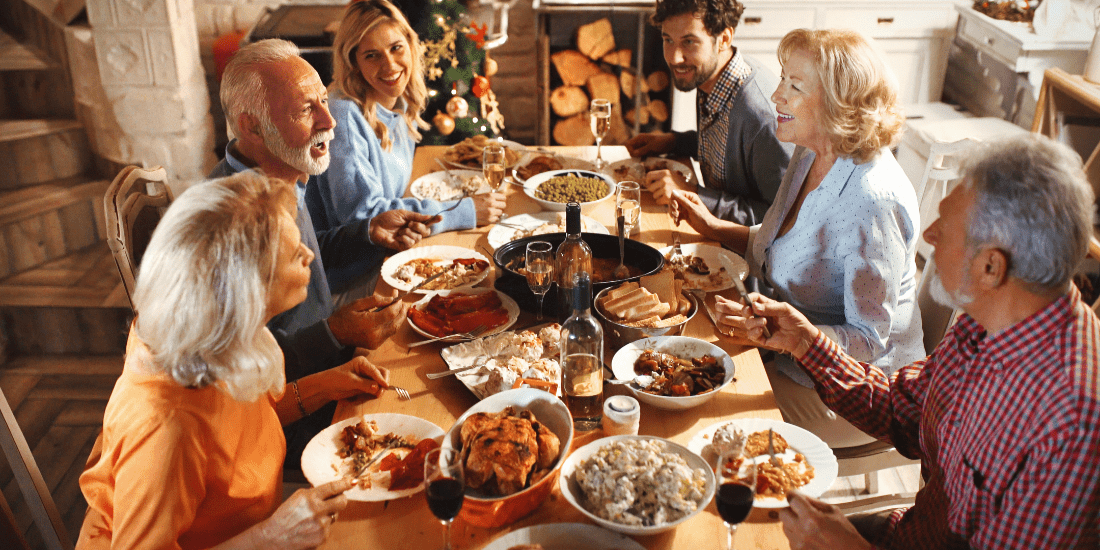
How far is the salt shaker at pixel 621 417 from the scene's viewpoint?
4.58 feet

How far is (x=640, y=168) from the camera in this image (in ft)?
9.71

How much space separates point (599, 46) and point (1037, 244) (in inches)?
155

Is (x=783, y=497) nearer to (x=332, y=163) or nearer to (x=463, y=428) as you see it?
(x=463, y=428)

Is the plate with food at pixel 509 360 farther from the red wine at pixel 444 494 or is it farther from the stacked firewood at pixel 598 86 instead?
the stacked firewood at pixel 598 86

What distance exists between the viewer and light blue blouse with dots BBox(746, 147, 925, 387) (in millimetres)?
1865

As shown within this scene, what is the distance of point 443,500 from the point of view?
1125 mm

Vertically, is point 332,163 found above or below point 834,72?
below

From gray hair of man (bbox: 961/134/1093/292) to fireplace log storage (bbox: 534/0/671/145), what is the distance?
373cm

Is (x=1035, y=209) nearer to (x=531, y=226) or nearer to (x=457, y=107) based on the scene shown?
(x=531, y=226)

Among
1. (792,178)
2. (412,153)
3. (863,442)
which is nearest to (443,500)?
(863,442)

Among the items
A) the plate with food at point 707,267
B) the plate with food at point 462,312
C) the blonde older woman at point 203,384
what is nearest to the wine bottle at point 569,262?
the plate with food at point 462,312

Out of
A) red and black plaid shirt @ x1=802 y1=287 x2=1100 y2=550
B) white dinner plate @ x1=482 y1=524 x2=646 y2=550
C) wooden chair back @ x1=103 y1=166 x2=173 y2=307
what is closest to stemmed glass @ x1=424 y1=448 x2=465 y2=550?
white dinner plate @ x1=482 y1=524 x2=646 y2=550

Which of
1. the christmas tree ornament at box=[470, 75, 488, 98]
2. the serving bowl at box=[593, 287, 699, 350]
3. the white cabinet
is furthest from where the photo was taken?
the white cabinet

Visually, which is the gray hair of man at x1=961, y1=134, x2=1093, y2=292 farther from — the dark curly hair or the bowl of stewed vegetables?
the dark curly hair
